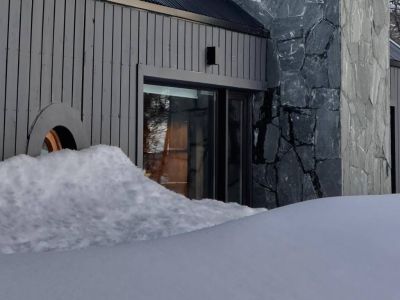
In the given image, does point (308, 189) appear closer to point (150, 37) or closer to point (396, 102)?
point (150, 37)

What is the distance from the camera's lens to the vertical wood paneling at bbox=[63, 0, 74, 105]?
20.6 ft

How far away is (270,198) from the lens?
8578 millimetres

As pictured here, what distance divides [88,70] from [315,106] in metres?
3.37

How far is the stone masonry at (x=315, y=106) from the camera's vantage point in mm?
8094

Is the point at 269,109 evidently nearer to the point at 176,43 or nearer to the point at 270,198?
the point at 270,198

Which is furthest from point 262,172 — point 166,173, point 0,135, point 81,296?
point 81,296

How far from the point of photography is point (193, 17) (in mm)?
7742

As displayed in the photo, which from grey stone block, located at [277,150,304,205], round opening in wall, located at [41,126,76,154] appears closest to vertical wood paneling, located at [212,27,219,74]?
grey stone block, located at [277,150,304,205]

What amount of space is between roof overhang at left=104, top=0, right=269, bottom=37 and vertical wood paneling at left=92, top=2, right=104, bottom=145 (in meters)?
0.28

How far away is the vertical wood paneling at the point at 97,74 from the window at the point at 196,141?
38.4 inches

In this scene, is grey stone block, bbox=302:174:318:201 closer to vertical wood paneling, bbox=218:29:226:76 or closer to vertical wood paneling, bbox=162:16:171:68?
vertical wood paneling, bbox=218:29:226:76

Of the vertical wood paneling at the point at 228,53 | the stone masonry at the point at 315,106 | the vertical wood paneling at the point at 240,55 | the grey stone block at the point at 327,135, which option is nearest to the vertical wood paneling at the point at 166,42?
the vertical wood paneling at the point at 228,53

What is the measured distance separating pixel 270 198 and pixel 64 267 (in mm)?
5724

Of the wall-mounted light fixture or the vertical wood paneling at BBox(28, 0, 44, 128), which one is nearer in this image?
the vertical wood paneling at BBox(28, 0, 44, 128)
